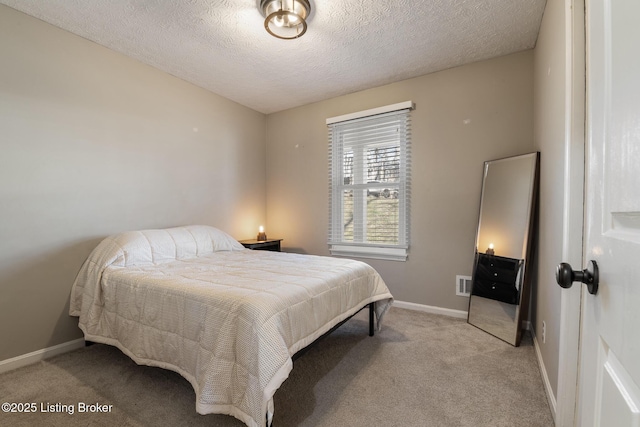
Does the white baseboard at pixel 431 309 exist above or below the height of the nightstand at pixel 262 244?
below

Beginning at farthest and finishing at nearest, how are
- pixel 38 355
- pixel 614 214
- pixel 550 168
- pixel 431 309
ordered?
pixel 431 309
pixel 38 355
pixel 550 168
pixel 614 214

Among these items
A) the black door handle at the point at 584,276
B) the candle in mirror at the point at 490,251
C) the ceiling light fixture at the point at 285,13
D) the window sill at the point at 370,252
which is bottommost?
the window sill at the point at 370,252

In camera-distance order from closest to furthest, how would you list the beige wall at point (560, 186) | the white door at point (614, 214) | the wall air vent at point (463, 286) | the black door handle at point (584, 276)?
the white door at point (614, 214)
the black door handle at point (584, 276)
the beige wall at point (560, 186)
the wall air vent at point (463, 286)

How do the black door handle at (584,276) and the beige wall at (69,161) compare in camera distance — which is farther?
the beige wall at (69,161)

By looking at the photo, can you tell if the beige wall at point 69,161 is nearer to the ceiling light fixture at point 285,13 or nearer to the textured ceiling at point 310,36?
the textured ceiling at point 310,36

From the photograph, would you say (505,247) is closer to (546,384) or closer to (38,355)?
→ (546,384)

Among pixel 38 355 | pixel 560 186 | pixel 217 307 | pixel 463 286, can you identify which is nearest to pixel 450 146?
pixel 463 286

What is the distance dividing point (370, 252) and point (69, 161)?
303 centimetres

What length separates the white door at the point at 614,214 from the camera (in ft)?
1.59

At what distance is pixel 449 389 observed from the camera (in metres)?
1.76

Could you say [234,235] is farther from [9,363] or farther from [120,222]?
[9,363]

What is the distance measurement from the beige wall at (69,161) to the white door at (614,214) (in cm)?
315

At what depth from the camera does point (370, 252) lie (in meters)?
3.45

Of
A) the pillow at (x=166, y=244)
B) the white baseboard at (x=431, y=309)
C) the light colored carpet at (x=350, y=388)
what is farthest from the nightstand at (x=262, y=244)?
the white baseboard at (x=431, y=309)
